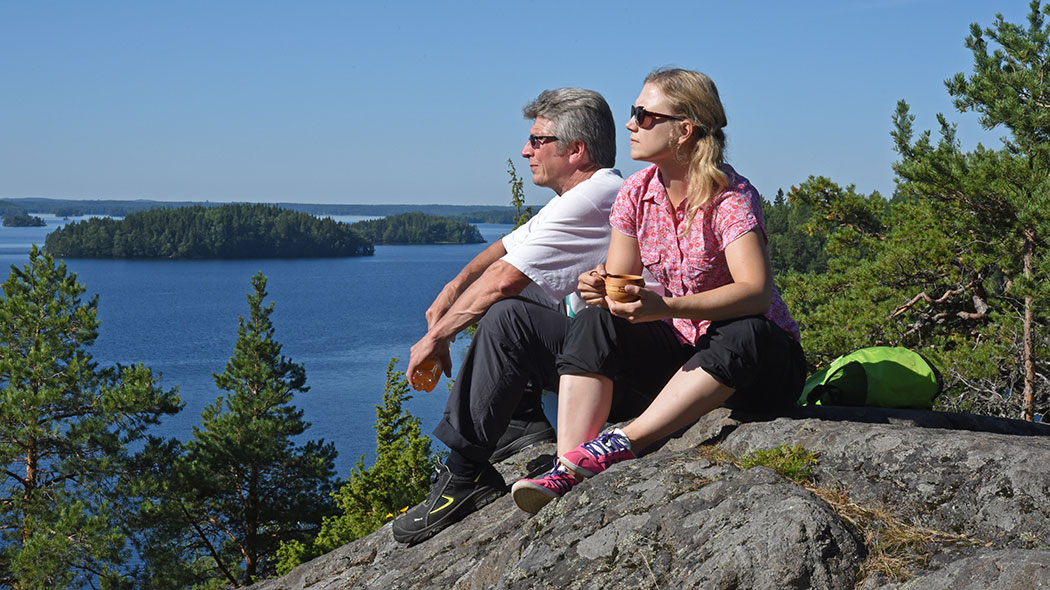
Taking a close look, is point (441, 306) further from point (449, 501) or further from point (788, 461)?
point (788, 461)

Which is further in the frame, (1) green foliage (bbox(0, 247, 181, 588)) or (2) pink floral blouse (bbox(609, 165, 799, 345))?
(1) green foliage (bbox(0, 247, 181, 588))

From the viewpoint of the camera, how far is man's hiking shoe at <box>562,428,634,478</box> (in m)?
2.98

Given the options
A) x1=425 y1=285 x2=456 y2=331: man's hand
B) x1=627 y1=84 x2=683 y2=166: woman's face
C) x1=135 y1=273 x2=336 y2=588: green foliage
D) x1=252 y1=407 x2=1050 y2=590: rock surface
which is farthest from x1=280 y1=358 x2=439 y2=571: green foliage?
x1=135 y1=273 x2=336 y2=588: green foliage

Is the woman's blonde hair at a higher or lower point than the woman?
higher

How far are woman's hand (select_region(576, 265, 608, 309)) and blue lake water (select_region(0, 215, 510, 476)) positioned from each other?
16.6 meters

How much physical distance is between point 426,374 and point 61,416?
17.1 meters

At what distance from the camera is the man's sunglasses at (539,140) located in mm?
3732

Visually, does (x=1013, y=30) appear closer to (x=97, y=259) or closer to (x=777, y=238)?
(x=777, y=238)

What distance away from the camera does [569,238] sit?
3645 millimetres

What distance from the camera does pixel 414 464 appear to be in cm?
800

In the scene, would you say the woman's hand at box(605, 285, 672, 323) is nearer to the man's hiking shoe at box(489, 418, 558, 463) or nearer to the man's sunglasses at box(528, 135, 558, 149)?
the man's sunglasses at box(528, 135, 558, 149)

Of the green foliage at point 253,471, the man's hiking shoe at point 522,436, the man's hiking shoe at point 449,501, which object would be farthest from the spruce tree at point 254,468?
the man's hiking shoe at point 449,501

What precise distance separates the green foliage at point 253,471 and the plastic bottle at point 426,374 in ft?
58.6

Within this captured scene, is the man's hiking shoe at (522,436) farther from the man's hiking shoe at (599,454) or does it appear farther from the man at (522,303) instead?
the man's hiking shoe at (599,454)
